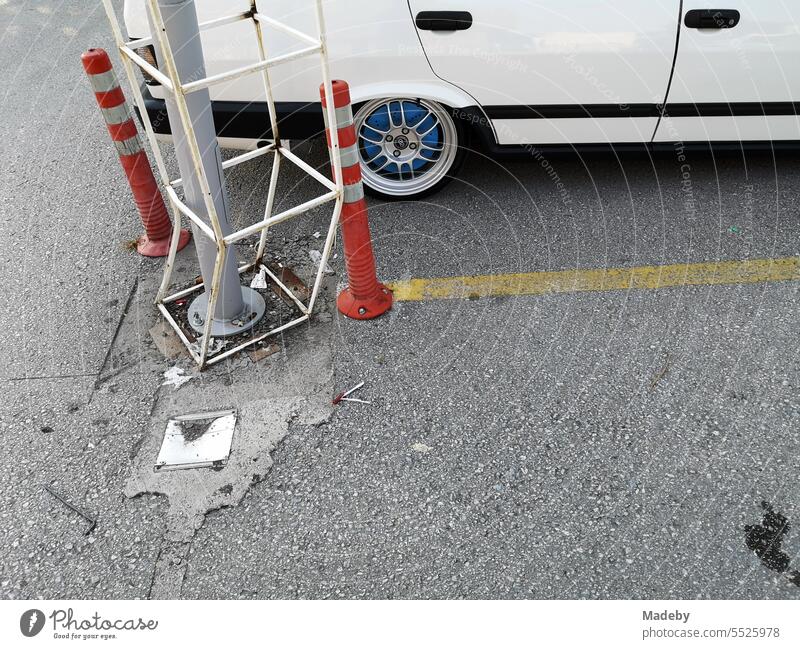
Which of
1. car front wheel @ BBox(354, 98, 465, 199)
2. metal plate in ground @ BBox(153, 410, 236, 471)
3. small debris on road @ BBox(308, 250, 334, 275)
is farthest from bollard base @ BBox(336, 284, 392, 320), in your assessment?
car front wheel @ BBox(354, 98, 465, 199)

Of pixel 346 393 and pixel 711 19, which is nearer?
pixel 346 393

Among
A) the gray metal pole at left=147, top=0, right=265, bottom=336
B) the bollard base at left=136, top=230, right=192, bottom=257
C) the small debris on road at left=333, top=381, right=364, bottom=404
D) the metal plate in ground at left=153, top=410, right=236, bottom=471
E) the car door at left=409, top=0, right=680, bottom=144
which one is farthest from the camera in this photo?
the bollard base at left=136, top=230, right=192, bottom=257

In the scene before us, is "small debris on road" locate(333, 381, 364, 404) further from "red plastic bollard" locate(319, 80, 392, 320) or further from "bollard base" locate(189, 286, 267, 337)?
"bollard base" locate(189, 286, 267, 337)

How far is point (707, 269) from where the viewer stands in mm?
3391

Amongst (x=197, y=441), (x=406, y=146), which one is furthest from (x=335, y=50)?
(x=197, y=441)

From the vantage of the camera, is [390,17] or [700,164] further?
[700,164]

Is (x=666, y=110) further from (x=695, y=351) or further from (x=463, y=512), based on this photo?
(x=463, y=512)

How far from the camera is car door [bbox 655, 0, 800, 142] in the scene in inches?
124

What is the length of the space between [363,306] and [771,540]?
1926 mm

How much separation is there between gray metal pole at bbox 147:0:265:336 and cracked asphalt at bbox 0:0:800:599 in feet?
0.85

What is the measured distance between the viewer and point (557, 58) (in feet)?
10.6

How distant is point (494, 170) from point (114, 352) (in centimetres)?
249

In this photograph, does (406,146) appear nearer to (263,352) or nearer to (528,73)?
(528,73)

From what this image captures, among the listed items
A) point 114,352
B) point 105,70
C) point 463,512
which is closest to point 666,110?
point 463,512
